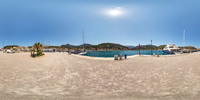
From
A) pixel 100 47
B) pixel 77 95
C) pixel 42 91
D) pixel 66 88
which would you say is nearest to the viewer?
pixel 77 95

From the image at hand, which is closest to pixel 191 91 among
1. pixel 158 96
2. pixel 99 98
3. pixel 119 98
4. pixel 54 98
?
pixel 158 96

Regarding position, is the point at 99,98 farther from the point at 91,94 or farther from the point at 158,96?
the point at 158,96

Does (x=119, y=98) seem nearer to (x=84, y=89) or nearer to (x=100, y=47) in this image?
(x=84, y=89)

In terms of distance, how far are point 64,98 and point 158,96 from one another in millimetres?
4886

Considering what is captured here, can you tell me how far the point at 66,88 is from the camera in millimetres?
5930

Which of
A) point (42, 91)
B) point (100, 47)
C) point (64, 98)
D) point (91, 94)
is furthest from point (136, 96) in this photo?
point (100, 47)

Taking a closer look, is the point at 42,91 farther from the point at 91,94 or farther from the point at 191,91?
the point at 191,91

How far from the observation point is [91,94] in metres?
5.22

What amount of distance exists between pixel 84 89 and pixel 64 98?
1.36 metres

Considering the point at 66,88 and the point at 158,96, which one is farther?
the point at 66,88

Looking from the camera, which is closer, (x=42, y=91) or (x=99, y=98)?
(x=99, y=98)

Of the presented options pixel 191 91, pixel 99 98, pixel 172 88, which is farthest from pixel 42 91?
pixel 191 91

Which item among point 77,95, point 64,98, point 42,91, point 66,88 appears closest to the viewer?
point 64,98

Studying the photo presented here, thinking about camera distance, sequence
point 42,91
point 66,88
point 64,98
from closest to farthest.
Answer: point 64,98 < point 42,91 < point 66,88
